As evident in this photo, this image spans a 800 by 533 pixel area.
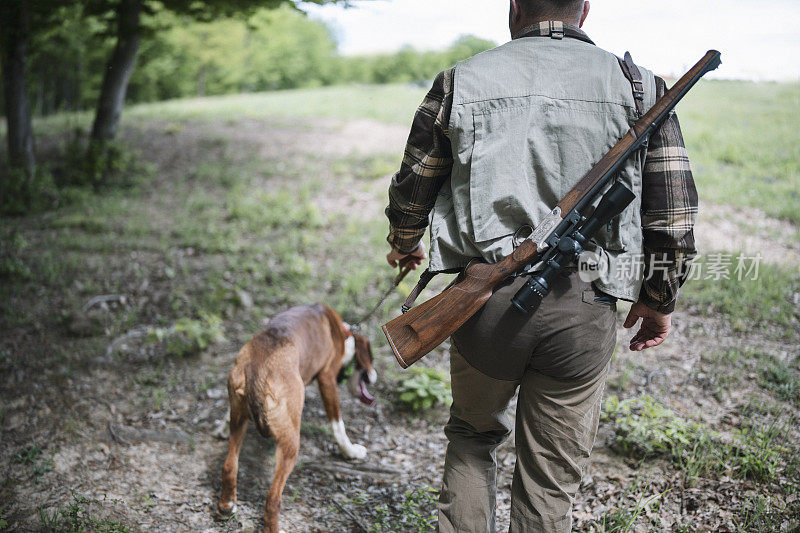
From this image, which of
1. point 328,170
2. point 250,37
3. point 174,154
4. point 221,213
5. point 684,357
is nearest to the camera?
point 684,357

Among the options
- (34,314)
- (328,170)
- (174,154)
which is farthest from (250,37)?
(34,314)

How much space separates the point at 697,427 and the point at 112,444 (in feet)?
13.1

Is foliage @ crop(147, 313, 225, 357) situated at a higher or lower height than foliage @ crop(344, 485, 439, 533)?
higher

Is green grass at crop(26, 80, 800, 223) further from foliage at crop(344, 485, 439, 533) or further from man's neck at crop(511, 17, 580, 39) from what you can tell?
foliage at crop(344, 485, 439, 533)

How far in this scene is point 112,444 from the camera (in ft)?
12.4

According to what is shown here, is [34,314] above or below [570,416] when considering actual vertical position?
below

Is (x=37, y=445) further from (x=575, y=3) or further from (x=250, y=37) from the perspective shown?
(x=250, y=37)

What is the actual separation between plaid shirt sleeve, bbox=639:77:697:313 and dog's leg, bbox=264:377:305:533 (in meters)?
2.11

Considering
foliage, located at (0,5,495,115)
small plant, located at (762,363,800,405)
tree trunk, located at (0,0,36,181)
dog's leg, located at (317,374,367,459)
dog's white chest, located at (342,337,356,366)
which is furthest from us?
foliage, located at (0,5,495,115)

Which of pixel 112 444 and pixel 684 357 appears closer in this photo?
pixel 112 444

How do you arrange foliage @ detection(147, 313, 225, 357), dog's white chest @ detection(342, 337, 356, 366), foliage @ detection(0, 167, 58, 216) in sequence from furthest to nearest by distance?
foliage @ detection(0, 167, 58, 216) → foliage @ detection(147, 313, 225, 357) → dog's white chest @ detection(342, 337, 356, 366)

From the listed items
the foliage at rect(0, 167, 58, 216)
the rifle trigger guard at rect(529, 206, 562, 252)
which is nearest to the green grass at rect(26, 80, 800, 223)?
the foliage at rect(0, 167, 58, 216)

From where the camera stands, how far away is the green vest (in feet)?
6.52

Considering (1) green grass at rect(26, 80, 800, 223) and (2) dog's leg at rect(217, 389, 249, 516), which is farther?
(1) green grass at rect(26, 80, 800, 223)
